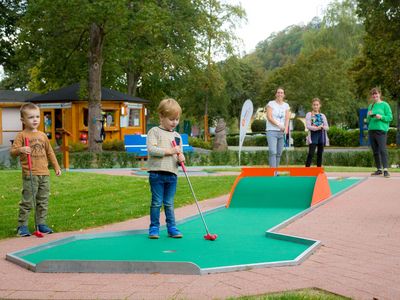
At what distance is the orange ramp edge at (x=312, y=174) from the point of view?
28.2 ft

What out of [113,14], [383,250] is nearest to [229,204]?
[383,250]

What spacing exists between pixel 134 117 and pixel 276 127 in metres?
26.7

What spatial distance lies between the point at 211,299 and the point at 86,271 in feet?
4.08

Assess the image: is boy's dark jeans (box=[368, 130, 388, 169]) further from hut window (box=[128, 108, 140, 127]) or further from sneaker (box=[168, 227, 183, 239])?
hut window (box=[128, 108, 140, 127])

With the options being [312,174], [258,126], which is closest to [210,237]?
[312,174]

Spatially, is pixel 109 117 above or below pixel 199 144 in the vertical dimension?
above

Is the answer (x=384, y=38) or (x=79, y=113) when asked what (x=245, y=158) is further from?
(x=79, y=113)

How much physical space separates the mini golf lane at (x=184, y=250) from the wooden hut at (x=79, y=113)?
27.5 m

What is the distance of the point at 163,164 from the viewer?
5.98 meters

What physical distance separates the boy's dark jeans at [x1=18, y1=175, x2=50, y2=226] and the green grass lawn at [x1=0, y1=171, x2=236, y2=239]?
27 centimetres

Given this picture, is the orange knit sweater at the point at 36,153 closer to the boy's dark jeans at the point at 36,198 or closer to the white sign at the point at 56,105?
the boy's dark jeans at the point at 36,198

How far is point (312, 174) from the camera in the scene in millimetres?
9336

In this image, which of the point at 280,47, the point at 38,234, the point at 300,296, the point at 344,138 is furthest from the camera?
the point at 280,47

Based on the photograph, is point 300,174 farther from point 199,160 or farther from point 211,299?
point 199,160
